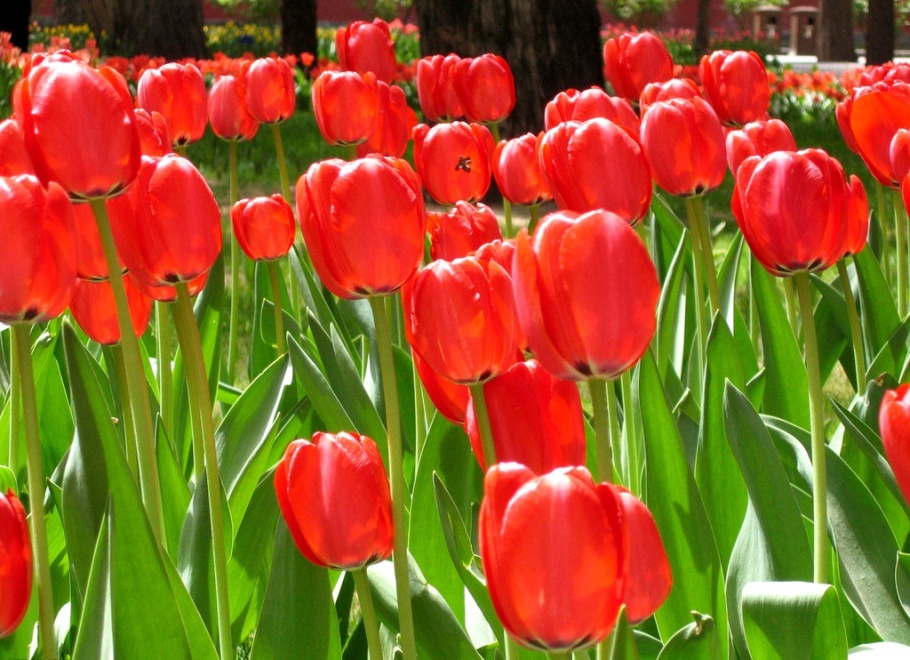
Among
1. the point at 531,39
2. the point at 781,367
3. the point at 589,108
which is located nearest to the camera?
the point at 589,108

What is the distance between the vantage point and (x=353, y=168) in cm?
121

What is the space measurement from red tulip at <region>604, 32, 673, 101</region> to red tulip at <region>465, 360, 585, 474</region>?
1733mm

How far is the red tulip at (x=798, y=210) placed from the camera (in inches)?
53.2

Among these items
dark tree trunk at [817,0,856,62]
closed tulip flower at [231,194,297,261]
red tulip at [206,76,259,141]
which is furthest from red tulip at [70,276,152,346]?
dark tree trunk at [817,0,856,62]

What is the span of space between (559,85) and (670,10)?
92.6ft

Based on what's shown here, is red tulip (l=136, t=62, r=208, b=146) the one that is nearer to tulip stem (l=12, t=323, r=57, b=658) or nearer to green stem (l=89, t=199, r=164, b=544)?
green stem (l=89, t=199, r=164, b=544)

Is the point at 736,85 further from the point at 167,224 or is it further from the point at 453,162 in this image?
the point at 167,224

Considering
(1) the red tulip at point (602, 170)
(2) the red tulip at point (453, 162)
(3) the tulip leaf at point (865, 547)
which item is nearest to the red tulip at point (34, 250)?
(1) the red tulip at point (602, 170)

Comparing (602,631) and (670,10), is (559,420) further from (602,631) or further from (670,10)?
(670,10)

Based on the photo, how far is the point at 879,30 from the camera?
1416 cm

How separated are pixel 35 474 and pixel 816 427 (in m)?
0.83

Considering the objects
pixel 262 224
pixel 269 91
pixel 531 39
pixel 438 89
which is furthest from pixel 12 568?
pixel 531 39

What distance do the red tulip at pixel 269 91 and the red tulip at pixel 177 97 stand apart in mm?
165

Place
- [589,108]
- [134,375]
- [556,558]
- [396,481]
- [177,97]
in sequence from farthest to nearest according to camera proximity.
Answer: [177,97]
[589,108]
[134,375]
[396,481]
[556,558]
